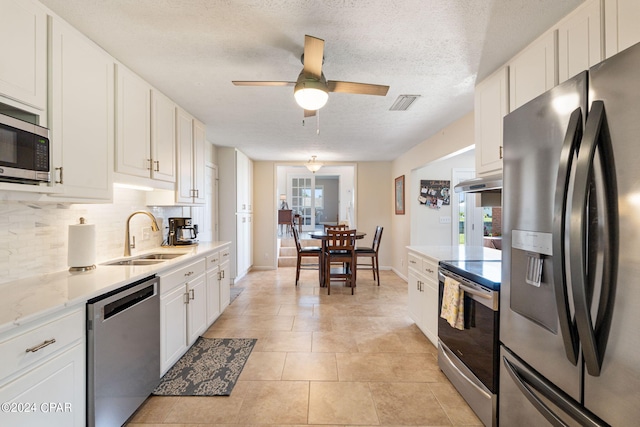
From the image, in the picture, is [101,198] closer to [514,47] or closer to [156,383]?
[156,383]

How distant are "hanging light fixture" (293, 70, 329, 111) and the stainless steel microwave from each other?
4.47ft

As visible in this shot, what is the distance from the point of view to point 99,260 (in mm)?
2264

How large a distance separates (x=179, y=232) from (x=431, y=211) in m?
4.13

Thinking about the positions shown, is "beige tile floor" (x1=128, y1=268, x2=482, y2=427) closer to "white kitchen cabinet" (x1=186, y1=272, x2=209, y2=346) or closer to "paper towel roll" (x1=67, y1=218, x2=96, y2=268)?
"white kitchen cabinet" (x1=186, y1=272, x2=209, y2=346)

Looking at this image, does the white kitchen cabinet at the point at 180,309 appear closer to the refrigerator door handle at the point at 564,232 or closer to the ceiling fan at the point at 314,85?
the ceiling fan at the point at 314,85

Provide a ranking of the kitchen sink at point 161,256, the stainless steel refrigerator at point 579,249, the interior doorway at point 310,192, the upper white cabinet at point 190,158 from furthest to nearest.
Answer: the interior doorway at point 310,192 → the upper white cabinet at point 190,158 → the kitchen sink at point 161,256 → the stainless steel refrigerator at point 579,249

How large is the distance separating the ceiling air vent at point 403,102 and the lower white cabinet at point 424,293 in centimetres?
156

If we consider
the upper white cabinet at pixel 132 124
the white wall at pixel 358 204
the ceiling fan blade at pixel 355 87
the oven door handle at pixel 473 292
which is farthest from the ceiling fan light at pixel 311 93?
the white wall at pixel 358 204

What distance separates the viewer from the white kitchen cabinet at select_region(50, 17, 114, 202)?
5.10 ft

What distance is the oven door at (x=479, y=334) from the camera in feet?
5.28

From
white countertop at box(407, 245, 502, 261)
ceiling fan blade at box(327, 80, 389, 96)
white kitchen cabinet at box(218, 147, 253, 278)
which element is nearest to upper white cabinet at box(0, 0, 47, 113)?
ceiling fan blade at box(327, 80, 389, 96)

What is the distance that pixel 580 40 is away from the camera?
4.68ft

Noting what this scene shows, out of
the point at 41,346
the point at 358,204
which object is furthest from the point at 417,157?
the point at 41,346

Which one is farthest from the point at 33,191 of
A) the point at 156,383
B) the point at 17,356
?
the point at 156,383
